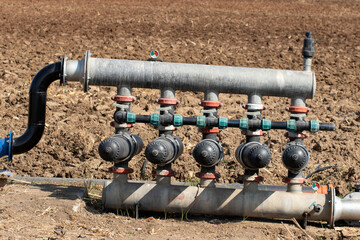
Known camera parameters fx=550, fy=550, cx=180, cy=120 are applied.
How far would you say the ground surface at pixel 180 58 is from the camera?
278 inches

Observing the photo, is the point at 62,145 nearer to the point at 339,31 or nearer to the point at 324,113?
the point at 324,113

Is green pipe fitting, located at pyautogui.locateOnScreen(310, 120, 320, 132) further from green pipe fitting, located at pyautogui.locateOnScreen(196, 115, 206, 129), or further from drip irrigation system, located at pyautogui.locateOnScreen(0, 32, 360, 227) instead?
green pipe fitting, located at pyautogui.locateOnScreen(196, 115, 206, 129)

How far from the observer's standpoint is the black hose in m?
5.36


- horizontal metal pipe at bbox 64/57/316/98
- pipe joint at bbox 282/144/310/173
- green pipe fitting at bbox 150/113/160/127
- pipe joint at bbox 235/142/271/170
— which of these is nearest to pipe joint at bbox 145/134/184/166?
green pipe fitting at bbox 150/113/160/127

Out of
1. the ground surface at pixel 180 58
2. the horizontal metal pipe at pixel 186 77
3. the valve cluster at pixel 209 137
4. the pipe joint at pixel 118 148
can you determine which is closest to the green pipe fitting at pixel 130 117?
the valve cluster at pixel 209 137

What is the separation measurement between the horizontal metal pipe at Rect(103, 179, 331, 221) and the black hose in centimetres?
97

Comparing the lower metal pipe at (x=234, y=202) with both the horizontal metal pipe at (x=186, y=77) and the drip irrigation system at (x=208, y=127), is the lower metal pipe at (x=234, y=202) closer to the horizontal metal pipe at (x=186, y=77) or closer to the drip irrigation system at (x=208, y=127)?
the drip irrigation system at (x=208, y=127)

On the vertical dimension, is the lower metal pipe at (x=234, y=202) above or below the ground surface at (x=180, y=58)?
below

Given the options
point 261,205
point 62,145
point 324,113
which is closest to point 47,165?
point 62,145

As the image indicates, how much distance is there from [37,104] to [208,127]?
171 cm

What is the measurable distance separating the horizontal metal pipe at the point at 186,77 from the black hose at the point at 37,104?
8.5 inches

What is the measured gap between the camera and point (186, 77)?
526 centimetres

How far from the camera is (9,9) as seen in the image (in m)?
16.3

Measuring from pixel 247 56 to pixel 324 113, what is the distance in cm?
363
